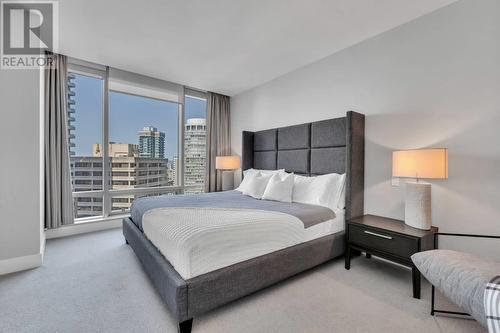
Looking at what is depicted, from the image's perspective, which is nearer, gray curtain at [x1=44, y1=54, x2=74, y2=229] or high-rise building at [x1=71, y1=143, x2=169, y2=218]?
gray curtain at [x1=44, y1=54, x2=74, y2=229]

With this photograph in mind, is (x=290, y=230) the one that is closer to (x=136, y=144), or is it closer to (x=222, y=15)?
(x=222, y=15)

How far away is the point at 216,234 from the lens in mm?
1682

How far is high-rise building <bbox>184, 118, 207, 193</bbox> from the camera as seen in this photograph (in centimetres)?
482

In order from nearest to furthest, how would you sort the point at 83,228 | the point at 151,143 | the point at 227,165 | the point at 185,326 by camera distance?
the point at 185,326 → the point at 83,228 → the point at 151,143 → the point at 227,165

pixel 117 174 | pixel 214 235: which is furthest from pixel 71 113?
pixel 214 235

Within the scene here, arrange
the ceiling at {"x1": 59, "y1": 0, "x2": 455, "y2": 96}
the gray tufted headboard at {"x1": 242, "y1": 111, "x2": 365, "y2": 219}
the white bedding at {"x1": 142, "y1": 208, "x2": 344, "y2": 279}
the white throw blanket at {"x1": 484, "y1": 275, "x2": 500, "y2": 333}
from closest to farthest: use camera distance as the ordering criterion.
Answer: the white throw blanket at {"x1": 484, "y1": 275, "x2": 500, "y2": 333}, the white bedding at {"x1": 142, "y1": 208, "x2": 344, "y2": 279}, the ceiling at {"x1": 59, "y1": 0, "x2": 455, "y2": 96}, the gray tufted headboard at {"x1": 242, "y1": 111, "x2": 365, "y2": 219}

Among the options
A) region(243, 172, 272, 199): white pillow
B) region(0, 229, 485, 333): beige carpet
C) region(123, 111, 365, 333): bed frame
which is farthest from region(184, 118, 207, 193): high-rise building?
region(0, 229, 485, 333): beige carpet

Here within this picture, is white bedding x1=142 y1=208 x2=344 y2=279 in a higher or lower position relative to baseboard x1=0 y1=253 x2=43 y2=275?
higher

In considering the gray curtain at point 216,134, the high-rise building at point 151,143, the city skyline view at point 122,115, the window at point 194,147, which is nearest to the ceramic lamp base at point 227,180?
the gray curtain at point 216,134

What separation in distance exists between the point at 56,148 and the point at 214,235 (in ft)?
10.5

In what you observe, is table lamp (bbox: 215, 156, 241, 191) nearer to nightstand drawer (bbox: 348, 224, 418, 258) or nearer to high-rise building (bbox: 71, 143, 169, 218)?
high-rise building (bbox: 71, 143, 169, 218)

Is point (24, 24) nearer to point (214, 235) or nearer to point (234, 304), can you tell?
point (214, 235)

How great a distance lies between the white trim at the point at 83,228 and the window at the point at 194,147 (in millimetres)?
1463

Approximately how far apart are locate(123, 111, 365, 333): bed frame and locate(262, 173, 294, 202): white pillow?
47 cm
